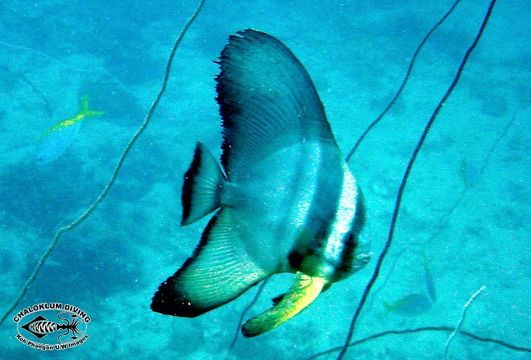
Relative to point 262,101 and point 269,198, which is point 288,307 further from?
point 262,101

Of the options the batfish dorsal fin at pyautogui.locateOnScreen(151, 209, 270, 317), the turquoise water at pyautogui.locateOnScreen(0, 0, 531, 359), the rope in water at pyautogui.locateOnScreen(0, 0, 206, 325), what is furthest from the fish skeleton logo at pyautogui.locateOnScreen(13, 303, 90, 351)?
the batfish dorsal fin at pyautogui.locateOnScreen(151, 209, 270, 317)

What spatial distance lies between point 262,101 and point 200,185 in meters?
0.19

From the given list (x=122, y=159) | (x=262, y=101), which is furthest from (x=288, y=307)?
(x=122, y=159)

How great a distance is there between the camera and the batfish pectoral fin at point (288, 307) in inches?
31.5

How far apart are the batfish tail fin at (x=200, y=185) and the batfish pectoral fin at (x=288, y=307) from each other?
8.2 inches

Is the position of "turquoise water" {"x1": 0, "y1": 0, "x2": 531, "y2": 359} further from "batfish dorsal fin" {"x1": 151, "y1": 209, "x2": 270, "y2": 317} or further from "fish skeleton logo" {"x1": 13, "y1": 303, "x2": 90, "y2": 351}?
"batfish dorsal fin" {"x1": 151, "y1": 209, "x2": 270, "y2": 317}

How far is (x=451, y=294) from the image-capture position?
367 cm

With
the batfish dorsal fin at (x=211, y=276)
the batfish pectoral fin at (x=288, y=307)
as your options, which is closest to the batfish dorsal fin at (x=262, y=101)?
the batfish dorsal fin at (x=211, y=276)

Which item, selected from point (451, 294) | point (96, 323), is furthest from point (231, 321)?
point (451, 294)

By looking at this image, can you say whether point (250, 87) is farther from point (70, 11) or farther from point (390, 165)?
point (70, 11)

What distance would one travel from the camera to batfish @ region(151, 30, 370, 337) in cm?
82

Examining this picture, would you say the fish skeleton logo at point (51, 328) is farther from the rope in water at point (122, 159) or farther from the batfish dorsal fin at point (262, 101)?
A: the batfish dorsal fin at point (262, 101)

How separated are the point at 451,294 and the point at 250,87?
3.35 metres

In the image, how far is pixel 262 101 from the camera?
865 mm
